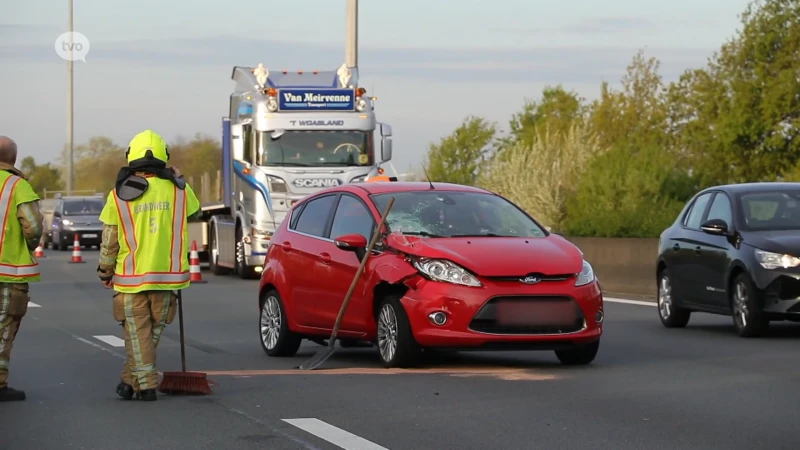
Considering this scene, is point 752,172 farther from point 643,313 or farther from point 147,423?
point 147,423

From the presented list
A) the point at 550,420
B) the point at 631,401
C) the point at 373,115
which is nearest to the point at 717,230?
the point at 631,401

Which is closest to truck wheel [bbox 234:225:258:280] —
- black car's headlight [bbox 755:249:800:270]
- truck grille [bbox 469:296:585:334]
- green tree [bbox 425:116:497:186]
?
black car's headlight [bbox 755:249:800:270]

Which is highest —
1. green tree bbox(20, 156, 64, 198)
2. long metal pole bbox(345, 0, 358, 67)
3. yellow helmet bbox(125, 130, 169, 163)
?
long metal pole bbox(345, 0, 358, 67)

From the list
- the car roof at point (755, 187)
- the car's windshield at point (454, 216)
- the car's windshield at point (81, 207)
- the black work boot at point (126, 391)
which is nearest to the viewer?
the black work boot at point (126, 391)

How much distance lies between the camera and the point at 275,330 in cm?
1353

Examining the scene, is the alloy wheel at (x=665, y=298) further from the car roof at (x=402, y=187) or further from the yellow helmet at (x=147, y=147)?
the yellow helmet at (x=147, y=147)

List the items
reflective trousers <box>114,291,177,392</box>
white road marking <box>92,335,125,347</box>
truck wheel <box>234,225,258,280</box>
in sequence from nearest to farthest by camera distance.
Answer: reflective trousers <box>114,291,177,392</box>
white road marking <box>92,335,125,347</box>
truck wheel <box>234,225,258,280</box>

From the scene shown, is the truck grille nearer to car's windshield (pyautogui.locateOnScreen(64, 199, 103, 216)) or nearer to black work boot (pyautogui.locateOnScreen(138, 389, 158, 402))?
black work boot (pyautogui.locateOnScreen(138, 389, 158, 402))

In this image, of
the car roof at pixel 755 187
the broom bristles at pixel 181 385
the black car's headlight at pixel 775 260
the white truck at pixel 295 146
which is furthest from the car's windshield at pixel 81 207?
the broom bristles at pixel 181 385

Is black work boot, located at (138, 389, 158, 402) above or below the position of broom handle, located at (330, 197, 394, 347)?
below

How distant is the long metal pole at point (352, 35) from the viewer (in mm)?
35094

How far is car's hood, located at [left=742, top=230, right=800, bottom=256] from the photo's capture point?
14297 mm

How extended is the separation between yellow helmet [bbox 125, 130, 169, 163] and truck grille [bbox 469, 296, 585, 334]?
8.91 feet

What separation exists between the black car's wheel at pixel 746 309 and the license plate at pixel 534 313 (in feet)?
11.9
